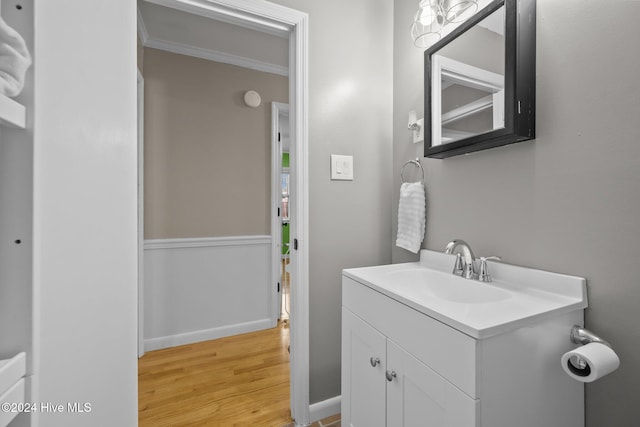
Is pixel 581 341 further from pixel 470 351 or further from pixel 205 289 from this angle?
pixel 205 289

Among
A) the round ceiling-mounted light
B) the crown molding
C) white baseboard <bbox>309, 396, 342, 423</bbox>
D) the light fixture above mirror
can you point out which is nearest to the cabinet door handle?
white baseboard <bbox>309, 396, 342, 423</bbox>

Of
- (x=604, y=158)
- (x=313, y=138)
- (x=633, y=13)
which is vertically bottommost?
(x=604, y=158)

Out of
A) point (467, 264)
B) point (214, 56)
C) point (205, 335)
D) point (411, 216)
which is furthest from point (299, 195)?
point (214, 56)

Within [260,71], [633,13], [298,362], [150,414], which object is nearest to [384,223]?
[298,362]

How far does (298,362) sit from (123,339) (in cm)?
87

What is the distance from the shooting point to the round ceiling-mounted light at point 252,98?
2406 mm

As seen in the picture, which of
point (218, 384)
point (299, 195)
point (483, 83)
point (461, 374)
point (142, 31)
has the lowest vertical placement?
point (218, 384)

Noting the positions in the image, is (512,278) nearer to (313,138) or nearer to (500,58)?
(500,58)

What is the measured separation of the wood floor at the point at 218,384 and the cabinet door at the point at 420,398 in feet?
2.72

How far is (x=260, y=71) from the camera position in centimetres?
251

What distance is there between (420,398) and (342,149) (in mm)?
1126

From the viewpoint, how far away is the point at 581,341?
28.8 inches

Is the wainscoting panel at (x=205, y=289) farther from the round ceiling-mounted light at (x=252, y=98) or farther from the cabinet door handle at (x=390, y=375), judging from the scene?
the cabinet door handle at (x=390, y=375)

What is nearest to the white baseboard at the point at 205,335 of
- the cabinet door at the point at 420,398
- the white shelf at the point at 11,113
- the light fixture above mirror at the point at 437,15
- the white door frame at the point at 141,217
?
the white door frame at the point at 141,217
